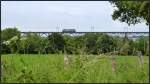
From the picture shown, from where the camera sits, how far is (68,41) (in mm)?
8203

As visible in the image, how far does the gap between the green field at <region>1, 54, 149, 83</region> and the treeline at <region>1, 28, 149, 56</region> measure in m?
0.18

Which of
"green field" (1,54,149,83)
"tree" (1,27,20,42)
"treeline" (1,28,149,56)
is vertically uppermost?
"tree" (1,27,20,42)

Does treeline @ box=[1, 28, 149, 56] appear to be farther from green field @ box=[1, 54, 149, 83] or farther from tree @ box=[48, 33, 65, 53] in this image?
green field @ box=[1, 54, 149, 83]

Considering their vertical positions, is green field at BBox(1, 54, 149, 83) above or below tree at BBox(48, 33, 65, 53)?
below

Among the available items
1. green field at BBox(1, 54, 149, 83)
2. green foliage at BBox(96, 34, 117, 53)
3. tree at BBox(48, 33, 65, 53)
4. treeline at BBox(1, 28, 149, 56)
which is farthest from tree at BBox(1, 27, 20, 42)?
green foliage at BBox(96, 34, 117, 53)

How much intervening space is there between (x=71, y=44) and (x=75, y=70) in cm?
154

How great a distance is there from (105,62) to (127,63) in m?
0.52

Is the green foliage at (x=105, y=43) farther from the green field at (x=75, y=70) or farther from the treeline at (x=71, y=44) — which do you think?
the green field at (x=75, y=70)

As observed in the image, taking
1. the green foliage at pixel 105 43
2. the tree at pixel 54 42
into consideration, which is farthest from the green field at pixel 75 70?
the green foliage at pixel 105 43

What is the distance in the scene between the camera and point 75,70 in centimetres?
675

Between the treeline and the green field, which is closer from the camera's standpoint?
the green field

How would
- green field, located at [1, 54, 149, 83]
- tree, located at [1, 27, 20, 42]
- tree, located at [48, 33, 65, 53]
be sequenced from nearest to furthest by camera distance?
green field, located at [1, 54, 149, 83] → tree, located at [1, 27, 20, 42] → tree, located at [48, 33, 65, 53]

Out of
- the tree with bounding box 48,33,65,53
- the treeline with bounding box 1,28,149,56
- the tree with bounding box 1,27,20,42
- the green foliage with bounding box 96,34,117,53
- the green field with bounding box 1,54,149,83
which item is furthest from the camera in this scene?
the tree with bounding box 48,33,65,53

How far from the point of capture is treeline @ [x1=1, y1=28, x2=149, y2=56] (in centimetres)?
731
